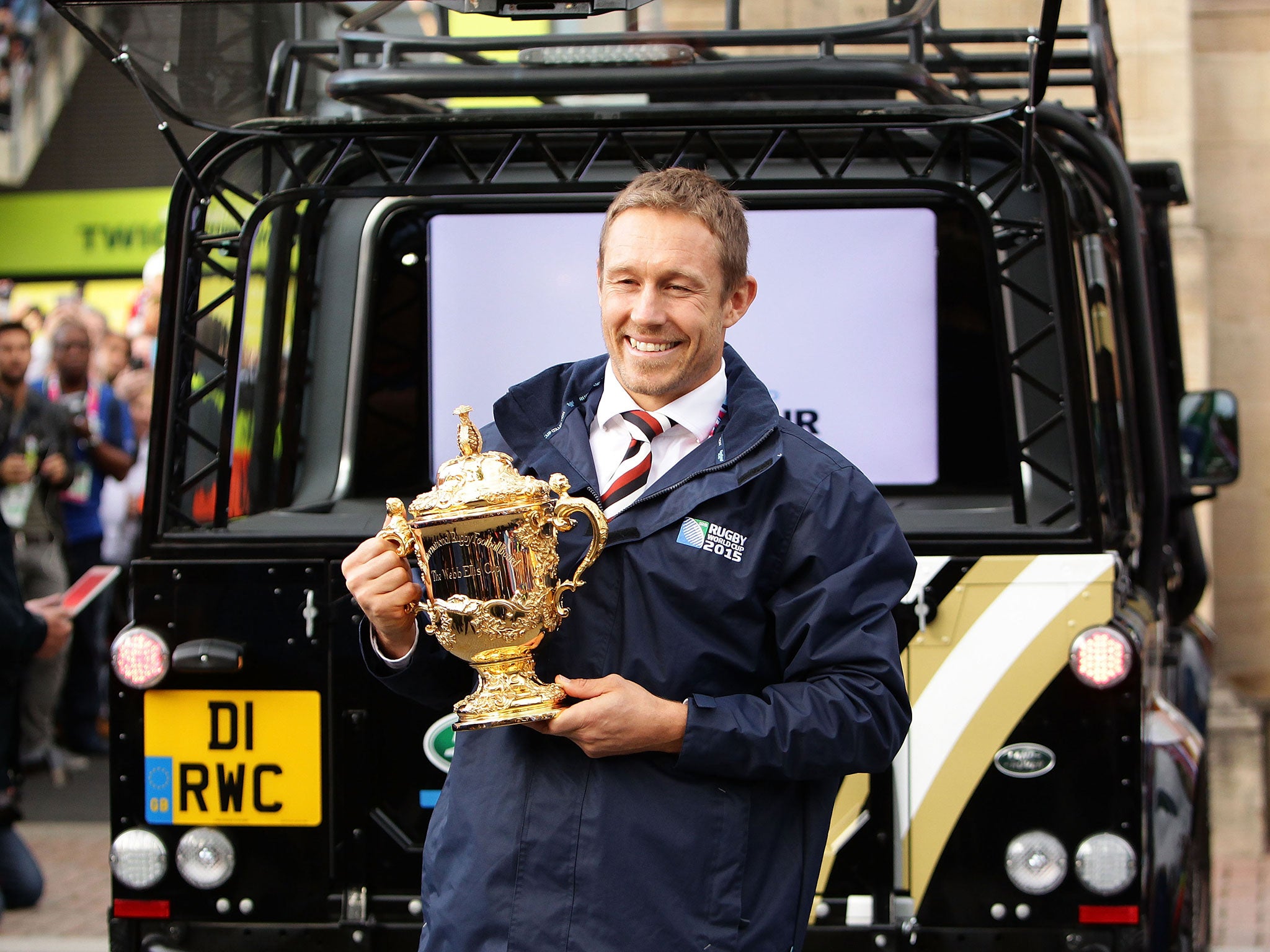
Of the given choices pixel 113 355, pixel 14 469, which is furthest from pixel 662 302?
pixel 113 355

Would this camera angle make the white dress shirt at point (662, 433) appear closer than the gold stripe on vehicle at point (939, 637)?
Yes

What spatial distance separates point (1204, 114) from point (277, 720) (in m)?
6.83

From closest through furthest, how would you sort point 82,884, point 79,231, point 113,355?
1. point 82,884
2. point 113,355
3. point 79,231

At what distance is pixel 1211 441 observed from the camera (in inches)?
211

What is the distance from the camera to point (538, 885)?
7.57 feet

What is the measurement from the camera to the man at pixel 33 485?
7.96 meters

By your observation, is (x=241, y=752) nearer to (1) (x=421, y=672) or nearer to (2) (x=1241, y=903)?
(1) (x=421, y=672)

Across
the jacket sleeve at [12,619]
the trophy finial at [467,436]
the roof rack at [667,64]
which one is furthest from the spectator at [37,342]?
the trophy finial at [467,436]

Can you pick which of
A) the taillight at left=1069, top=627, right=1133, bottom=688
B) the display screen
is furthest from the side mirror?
the taillight at left=1069, top=627, right=1133, bottom=688

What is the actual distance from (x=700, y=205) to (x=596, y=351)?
73.3 inches

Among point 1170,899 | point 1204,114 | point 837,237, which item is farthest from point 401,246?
point 1204,114

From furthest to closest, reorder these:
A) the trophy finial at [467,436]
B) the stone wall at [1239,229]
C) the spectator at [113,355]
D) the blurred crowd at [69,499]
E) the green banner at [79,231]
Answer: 1. the green banner at [79,231]
2. the spectator at [113,355]
3. the stone wall at [1239,229]
4. the blurred crowd at [69,499]
5. the trophy finial at [467,436]

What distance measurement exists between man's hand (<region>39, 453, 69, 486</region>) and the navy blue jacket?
6203mm

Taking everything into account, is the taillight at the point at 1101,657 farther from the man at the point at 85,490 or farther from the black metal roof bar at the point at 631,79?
the man at the point at 85,490
